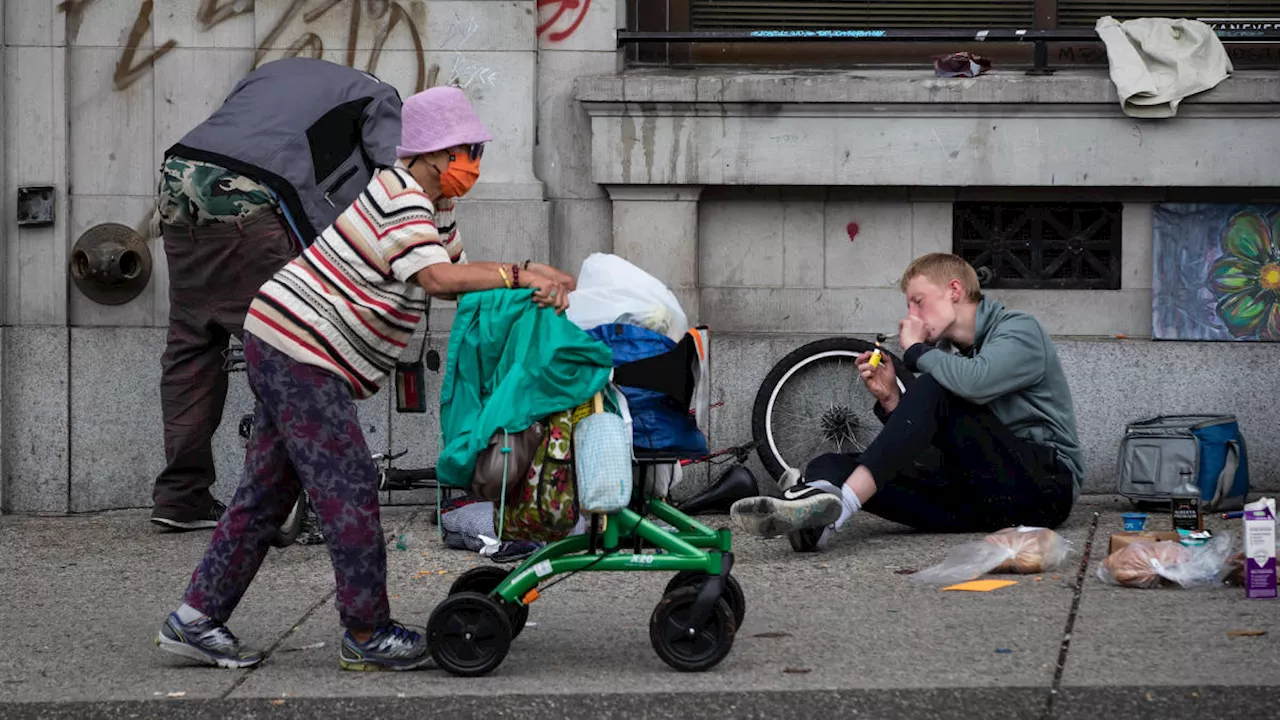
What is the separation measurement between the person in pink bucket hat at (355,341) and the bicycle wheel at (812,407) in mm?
3109

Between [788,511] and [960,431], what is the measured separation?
78 cm

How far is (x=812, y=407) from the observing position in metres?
7.38

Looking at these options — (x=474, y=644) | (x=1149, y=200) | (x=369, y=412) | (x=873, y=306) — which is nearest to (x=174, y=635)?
(x=474, y=644)

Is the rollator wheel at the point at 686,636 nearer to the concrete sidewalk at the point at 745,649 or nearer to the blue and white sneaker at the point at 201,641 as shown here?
the concrete sidewalk at the point at 745,649

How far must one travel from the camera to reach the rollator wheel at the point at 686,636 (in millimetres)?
4246

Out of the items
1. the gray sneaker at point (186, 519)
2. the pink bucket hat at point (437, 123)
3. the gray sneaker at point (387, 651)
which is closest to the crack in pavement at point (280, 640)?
the gray sneaker at point (387, 651)

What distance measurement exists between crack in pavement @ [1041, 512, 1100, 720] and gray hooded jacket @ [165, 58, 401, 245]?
2.97 meters

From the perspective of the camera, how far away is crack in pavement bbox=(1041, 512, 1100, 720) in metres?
3.96

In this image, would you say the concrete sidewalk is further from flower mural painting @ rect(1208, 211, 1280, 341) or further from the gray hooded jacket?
flower mural painting @ rect(1208, 211, 1280, 341)

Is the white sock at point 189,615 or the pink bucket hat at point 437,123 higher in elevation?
the pink bucket hat at point 437,123

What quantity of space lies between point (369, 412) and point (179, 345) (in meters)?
1.03

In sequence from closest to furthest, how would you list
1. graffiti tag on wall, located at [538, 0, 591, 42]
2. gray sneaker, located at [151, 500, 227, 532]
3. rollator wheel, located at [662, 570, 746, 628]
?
rollator wheel, located at [662, 570, 746, 628] → gray sneaker, located at [151, 500, 227, 532] → graffiti tag on wall, located at [538, 0, 591, 42]

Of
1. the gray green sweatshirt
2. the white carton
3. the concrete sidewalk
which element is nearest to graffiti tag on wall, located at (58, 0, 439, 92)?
the concrete sidewalk

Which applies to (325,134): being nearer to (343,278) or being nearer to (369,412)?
(369,412)
